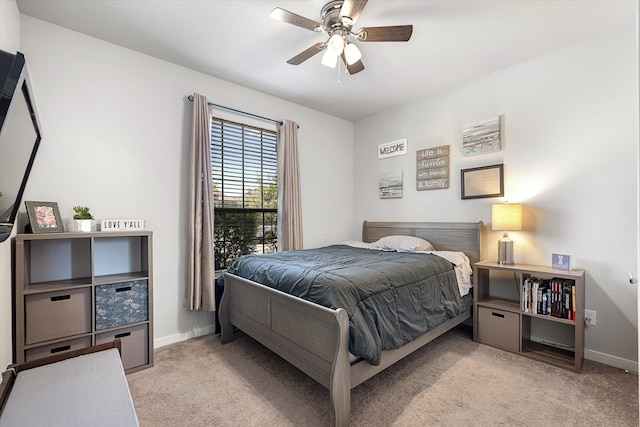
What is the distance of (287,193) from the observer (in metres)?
3.52

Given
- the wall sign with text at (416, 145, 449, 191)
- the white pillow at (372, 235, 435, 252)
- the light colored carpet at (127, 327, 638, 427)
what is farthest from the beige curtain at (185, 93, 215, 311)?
the wall sign with text at (416, 145, 449, 191)

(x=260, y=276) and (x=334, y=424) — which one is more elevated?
(x=260, y=276)

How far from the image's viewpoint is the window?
314cm

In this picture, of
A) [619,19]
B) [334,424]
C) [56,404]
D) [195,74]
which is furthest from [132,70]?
[619,19]

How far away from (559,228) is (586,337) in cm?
93

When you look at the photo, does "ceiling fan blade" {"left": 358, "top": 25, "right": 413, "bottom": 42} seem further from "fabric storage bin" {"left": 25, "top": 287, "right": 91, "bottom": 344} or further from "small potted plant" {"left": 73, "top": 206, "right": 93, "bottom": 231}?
"fabric storage bin" {"left": 25, "top": 287, "right": 91, "bottom": 344}

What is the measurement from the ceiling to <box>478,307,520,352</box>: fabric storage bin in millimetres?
2356

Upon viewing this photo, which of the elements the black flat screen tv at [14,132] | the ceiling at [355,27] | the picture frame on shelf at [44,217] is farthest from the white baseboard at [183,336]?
the ceiling at [355,27]

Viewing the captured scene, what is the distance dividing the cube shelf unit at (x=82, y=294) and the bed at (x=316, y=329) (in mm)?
709

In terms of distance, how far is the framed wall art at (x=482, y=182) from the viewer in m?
2.95

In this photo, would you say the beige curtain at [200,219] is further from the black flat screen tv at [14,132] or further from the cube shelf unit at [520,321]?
the cube shelf unit at [520,321]

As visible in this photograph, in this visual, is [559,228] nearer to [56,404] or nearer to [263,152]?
[263,152]

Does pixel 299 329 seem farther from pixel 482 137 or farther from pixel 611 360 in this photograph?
pixel 482 137

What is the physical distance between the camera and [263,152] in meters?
3.50
